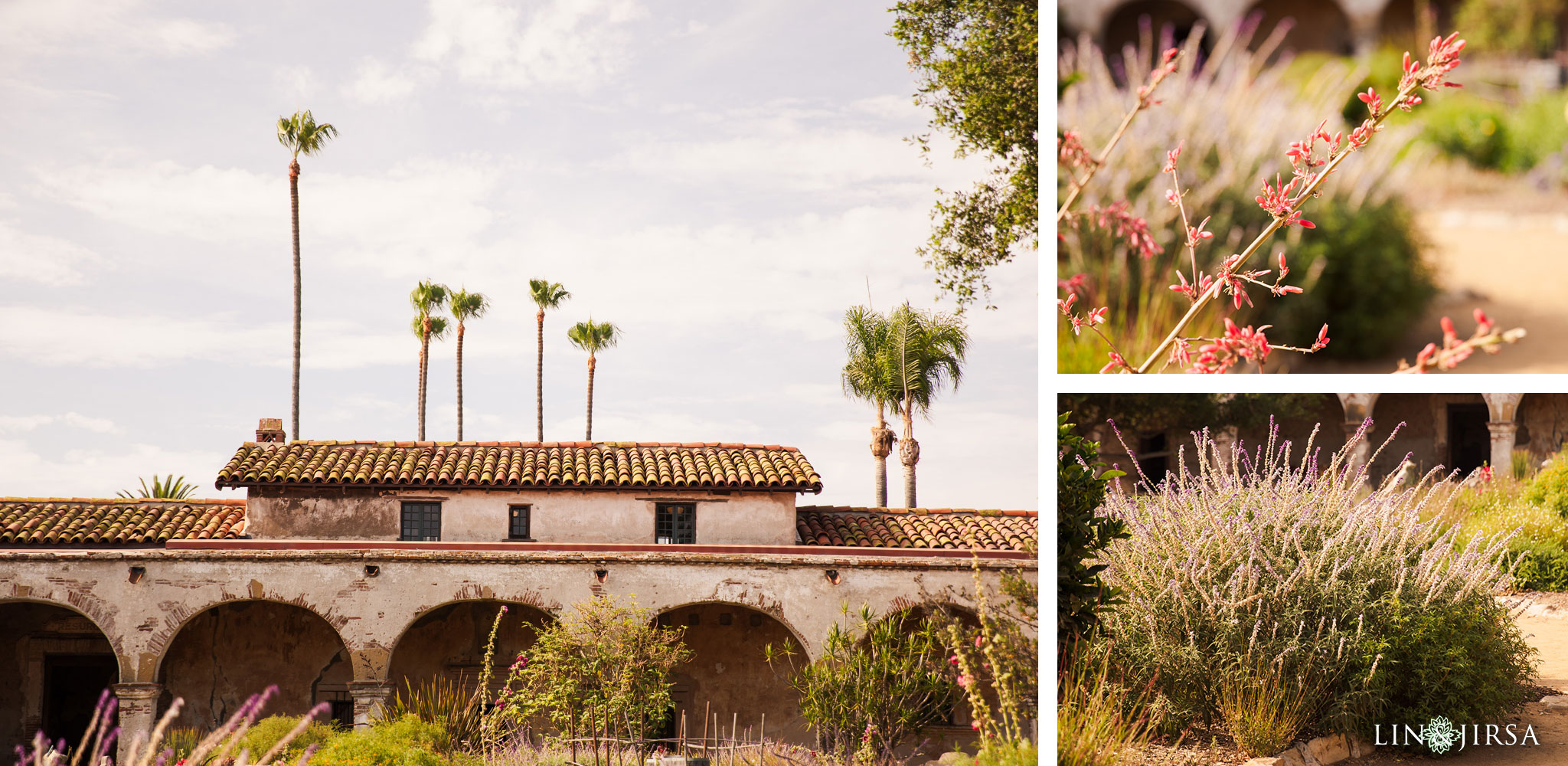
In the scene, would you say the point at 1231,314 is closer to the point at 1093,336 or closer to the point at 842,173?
the point at 1093,336

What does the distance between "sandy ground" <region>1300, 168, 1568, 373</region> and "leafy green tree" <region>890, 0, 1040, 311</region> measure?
5943mm

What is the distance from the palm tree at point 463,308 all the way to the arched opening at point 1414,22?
22.6 metres

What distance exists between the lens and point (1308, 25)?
346 centimetres

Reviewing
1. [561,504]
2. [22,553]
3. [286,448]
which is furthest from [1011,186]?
[22,553]

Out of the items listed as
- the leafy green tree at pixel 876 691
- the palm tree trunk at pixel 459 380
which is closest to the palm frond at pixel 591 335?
the palm tree trunk at pixel 459 380

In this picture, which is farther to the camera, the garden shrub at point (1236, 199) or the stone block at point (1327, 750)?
the stone block at point (1327, 750)

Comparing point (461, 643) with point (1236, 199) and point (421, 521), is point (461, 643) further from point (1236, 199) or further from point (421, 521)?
point (1236, 199)

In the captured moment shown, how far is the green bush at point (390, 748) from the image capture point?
764cm

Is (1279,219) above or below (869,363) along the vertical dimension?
below

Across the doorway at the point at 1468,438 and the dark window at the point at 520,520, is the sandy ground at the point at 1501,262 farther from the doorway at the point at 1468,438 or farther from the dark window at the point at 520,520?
the dark window at the point at 520,520

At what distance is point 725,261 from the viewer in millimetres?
13547

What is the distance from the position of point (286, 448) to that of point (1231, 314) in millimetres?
11327

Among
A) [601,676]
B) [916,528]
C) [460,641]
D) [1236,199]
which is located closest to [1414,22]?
[1236,199]

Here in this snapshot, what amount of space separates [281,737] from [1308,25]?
9.08m
